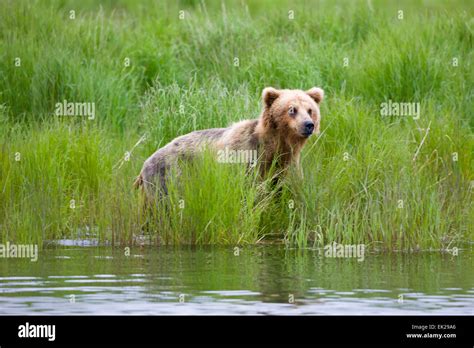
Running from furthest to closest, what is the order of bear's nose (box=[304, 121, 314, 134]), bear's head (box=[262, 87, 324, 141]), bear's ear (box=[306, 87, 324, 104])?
bear's ear (box=[306, 87, 324, 104]) < bear's head (box=[262, 87, 324, 141]) < bear's nose (box=[304, 121, 314, 134])

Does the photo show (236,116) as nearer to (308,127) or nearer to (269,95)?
(269,95)

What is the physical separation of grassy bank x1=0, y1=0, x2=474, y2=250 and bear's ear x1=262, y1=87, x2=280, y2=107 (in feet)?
2.41

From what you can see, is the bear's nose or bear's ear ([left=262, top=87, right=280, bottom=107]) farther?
bear's ear ([left=262, top=87, right=280, bottom=107])

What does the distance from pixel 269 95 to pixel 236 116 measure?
1515 millimetres

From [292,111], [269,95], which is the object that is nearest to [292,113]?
[292,111]

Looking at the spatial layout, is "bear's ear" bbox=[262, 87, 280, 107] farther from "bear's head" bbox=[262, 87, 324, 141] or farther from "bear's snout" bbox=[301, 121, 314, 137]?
"bear's snout" bbox=[301, 121, 314, 137]

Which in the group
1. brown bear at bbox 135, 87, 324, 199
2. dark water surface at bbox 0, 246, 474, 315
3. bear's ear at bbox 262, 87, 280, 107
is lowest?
dark water surface at bbox 0, 246, 474, 315

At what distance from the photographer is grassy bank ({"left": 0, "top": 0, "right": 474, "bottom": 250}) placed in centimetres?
1078

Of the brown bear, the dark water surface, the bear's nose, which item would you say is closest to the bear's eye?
the brown bear

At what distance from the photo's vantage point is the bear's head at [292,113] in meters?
11.6

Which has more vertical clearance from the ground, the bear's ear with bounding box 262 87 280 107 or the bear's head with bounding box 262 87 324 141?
the bear's ear with bounding box 262 87 280 107

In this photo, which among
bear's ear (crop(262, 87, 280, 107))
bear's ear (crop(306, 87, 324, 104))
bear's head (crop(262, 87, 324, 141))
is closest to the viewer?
bear's head (crop(262, 87, 324, 141))

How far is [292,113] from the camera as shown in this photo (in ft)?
38.5
